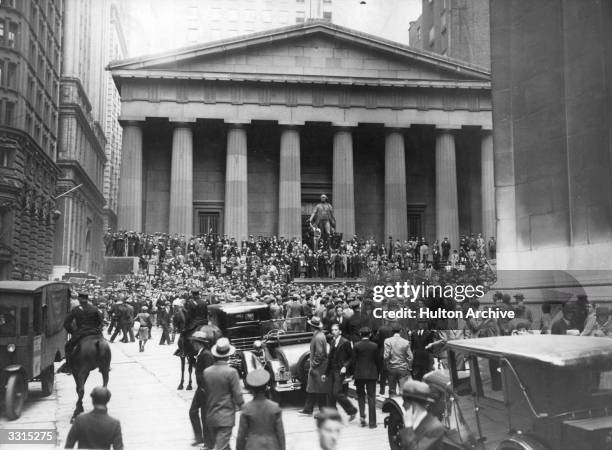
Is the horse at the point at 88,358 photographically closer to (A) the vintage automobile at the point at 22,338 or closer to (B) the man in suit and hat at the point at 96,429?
(A) the vintage automobile at the point at 22,338

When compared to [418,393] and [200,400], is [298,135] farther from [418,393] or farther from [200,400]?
[418,393]

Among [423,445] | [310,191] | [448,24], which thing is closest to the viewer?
[423,445]

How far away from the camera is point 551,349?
6.09 metres

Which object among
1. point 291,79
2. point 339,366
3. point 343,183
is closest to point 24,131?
point 339,366

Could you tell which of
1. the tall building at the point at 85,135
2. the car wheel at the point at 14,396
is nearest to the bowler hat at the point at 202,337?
the car wheel at the point at 14,396

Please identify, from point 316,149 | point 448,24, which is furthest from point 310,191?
point 448,24

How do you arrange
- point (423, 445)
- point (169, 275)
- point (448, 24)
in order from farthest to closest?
point (448, 24)
point (169, 275)
point (423, 445)

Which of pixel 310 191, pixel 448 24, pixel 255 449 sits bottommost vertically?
pixel 255 449

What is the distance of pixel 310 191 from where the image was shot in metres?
47.7

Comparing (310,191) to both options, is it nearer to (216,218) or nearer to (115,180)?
(216,218)

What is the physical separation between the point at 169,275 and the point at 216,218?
14982 millimetres

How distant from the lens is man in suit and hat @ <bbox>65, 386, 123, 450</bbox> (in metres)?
5.96

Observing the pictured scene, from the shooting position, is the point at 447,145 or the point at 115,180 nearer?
the point at 447,145

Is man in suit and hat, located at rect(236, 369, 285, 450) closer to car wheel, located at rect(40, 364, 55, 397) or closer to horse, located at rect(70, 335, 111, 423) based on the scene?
horse, located at rect(70, 335, 111, 423)
